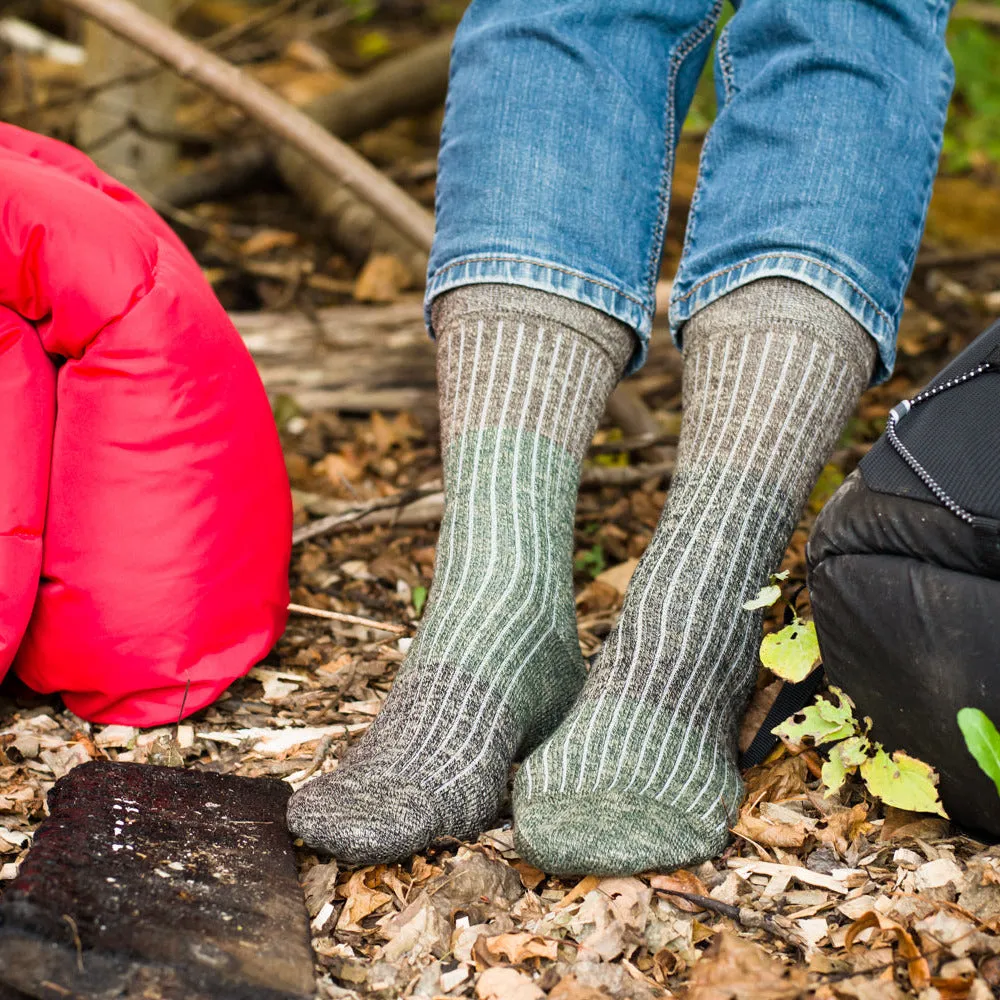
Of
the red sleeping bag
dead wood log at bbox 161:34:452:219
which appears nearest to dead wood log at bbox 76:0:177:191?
dead wood log at bbox 161:34:452:219

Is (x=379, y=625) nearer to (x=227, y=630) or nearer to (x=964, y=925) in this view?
(x=227, y=630)

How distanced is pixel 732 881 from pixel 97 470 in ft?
2.61

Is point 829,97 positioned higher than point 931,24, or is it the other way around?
point 931,24

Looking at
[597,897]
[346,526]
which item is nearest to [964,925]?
[597,897]

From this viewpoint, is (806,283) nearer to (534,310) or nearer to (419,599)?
(534,310)

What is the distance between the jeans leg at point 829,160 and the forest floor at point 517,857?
14.5 inches

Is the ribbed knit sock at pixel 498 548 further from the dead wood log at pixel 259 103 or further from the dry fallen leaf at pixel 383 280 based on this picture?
the dry fallen leaf at pixel 383 280

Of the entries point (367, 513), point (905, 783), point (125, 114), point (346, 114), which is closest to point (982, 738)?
point (905, 783)

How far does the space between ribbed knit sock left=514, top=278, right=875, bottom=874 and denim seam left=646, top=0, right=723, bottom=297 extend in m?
0.12

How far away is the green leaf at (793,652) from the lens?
1172 millimetres

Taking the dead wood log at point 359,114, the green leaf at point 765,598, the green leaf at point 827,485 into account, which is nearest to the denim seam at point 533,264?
the green leaf at point 765,598

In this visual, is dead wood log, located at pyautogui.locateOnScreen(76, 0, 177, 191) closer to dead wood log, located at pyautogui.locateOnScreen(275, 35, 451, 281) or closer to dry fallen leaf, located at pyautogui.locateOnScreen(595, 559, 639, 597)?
dead wood log, located at pyautogui.locateOnScreen(275, 35, 451, 281)

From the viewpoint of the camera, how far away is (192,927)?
93 cm

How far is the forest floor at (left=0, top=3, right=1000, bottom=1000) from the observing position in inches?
38.0
